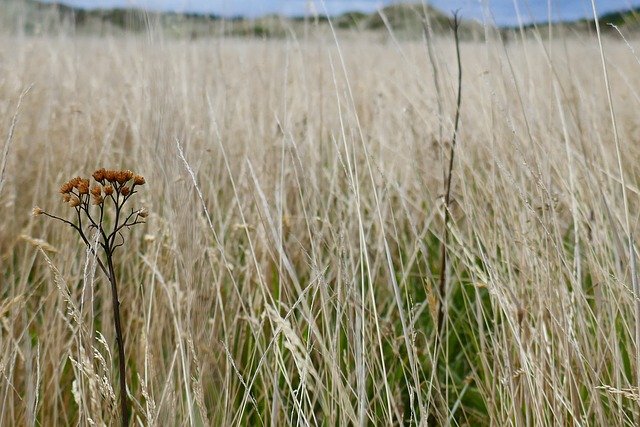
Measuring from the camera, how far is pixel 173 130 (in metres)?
1.33

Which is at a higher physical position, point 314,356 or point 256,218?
point 256,218

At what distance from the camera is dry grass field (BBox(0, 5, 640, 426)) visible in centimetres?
108

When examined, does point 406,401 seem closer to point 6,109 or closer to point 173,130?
point 173,130

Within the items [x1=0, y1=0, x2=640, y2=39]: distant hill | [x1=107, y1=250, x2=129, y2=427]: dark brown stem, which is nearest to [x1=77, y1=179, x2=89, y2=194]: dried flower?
[x1=107, y1=250, x2=129, y2=427]: dark brown stem

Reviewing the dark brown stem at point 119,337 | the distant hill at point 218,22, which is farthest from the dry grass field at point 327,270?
the distant hill at point 218,22

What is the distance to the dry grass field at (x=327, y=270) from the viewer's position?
1.08 meters

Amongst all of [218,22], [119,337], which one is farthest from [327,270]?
[218,22]

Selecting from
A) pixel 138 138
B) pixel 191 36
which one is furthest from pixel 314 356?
pixel 191 36

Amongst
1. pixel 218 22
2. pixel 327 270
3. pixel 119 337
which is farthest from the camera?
pixel 218 22

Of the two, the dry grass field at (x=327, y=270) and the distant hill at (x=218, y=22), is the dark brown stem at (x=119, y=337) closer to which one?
the dry grass field at (x=327, y=270)

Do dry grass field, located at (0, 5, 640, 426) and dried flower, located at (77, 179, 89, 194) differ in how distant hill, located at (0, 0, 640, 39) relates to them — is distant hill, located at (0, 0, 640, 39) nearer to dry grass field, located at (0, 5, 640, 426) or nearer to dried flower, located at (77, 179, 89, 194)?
dry grass field, located at (0, 5, 640, 426)

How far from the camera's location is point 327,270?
185 cm

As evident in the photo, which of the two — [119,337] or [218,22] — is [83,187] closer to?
[119,337]

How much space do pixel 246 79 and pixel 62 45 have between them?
2.11 m
